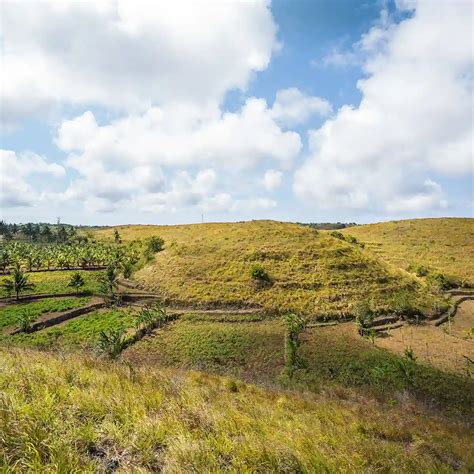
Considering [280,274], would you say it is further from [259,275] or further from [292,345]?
[292,345]

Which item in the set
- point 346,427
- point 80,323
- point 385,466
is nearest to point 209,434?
point 385,466

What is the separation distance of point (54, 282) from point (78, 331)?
139ft

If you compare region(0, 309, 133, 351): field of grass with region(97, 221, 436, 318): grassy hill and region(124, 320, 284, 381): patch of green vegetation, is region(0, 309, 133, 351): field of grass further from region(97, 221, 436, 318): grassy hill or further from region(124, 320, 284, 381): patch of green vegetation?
region(97, 221, 436, 318): grassy hill

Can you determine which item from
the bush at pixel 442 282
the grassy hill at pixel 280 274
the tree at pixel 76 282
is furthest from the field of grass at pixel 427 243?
the tree at pixel 76 282

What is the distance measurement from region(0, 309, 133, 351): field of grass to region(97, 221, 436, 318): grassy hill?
11917 mm

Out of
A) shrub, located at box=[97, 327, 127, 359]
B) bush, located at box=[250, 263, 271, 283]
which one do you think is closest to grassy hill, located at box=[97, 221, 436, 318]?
bush, located at box=[250, 263, 271, 283]

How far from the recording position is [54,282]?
84625 mm

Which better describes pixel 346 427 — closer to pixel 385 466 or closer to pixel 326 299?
pixel 385 466

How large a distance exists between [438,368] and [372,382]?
39.2 ft

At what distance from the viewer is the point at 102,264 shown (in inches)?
4166

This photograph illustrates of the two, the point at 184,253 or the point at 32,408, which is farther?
the point at 184,253

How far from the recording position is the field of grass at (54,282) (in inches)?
2940

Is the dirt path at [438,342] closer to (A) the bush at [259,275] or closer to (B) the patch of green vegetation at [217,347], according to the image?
(B) the patch of green vegetation at [217,347]

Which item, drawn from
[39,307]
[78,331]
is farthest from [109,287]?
[78,331]
